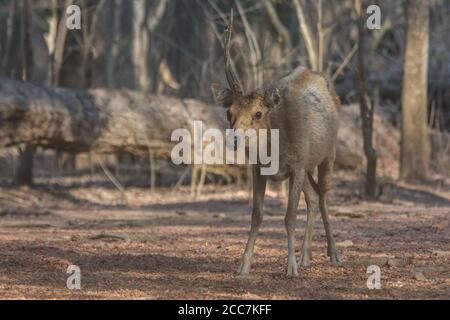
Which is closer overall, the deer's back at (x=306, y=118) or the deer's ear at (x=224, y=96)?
the deer's ear at (x=224, y=96)

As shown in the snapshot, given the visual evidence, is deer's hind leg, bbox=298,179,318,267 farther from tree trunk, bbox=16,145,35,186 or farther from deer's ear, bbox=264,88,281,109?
tree trunk, bbox=16,145,35,186

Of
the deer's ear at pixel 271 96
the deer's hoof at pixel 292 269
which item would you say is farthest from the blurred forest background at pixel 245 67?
the deer's hoof at pixel 292 269

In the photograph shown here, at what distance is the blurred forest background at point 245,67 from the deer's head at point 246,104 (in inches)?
96.7

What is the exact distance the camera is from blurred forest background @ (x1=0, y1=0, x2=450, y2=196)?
17.2m

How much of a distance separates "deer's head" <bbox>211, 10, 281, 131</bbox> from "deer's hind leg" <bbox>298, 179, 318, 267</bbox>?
1.35 meters

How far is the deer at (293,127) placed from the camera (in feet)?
29.7

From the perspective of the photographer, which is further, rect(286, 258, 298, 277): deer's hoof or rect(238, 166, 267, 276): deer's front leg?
rect(238, 166, 267, 276): deer's front leg

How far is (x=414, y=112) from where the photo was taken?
1942 centimetres

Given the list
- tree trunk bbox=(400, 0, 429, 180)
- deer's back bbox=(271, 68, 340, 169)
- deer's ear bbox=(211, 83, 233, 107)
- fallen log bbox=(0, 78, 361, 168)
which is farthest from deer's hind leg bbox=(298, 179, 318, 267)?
tree trunk bbox=(400, 0, 429, 180)

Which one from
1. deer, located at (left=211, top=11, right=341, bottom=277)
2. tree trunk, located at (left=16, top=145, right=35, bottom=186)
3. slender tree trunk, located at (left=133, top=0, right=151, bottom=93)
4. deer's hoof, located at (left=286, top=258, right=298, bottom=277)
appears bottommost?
deer's hoof, located at (left=286, top=258, right=298, bottom=277)

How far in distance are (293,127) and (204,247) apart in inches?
96.3

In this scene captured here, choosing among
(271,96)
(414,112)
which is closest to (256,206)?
(271,96)

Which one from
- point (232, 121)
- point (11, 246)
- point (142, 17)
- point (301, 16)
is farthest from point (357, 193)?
point (142, 17)

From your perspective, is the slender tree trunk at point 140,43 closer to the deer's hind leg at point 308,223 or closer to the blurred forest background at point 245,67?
the blurred forest background at point 245,67
